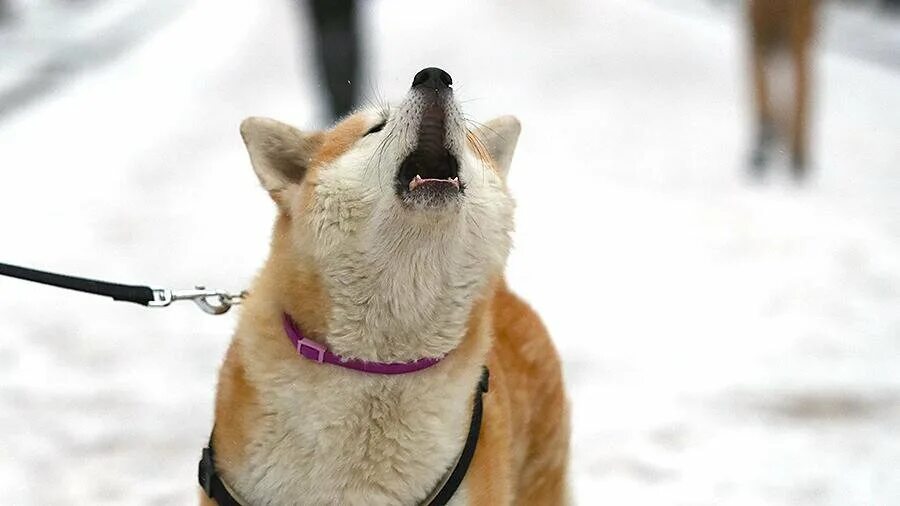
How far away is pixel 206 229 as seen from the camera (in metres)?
8.66

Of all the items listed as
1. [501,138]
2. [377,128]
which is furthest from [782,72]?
[377,128]

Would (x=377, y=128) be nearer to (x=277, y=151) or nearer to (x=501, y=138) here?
(x=277, y=151)

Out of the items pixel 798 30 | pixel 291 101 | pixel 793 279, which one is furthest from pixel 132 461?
pixel 291 101

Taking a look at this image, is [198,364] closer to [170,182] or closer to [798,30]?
[170,182]

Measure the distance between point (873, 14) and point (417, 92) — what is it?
21.6 meters

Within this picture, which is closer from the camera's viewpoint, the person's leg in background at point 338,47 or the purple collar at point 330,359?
the purple collar at point 330,359

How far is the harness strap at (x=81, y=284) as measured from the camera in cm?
313

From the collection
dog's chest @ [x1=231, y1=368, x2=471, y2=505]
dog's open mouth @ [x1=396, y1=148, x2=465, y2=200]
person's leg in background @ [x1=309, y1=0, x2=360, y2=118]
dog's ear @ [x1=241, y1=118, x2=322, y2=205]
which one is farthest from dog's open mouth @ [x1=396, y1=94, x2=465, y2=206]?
person's leg in background @ [x1=309, y1=0, x2=360, y2=118]

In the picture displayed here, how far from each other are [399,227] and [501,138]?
23.9 inches

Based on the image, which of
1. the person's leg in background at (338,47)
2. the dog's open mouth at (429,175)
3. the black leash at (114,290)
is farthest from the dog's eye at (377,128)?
the person's leg in background at (338,47)

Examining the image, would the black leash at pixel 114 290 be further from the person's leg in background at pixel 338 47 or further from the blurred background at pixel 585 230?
the person's leg in background at pixel 338 47

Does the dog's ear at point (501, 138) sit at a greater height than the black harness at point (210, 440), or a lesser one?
greater

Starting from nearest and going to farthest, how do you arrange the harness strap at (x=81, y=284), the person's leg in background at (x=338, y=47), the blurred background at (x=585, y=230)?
the harness strap at (x=81, y=284)
the blurred background at (x=585, y=230)
the person's leg in background at (x=338, y=47)

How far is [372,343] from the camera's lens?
2.86 metres
